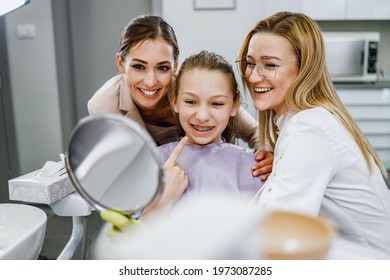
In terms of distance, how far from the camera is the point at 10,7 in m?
0.52

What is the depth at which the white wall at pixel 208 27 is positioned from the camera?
585mm

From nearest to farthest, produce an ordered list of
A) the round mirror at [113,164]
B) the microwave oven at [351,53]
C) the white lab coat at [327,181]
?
1. the round mirror at [113,164]
2. the white lab coat at [327,181]
3. the microwave oven at [351,53]

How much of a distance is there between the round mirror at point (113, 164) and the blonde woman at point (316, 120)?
0.25 meters

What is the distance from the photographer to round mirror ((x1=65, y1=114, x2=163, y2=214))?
0.19 m

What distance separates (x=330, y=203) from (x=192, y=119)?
21 centimetres

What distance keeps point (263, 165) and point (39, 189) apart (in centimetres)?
31

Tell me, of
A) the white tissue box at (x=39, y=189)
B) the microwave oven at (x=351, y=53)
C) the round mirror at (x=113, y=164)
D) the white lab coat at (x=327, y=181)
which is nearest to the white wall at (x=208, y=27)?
the white lab coat at (x=327, y=181)

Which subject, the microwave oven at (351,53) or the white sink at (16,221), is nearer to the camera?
the white sink at (16,221)

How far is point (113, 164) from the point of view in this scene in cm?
21

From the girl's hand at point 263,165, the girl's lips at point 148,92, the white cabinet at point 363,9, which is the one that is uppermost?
the white cabinet at point 363,9

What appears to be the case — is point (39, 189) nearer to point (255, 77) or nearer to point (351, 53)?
point (255, 77)

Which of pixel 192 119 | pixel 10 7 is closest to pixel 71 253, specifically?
pixel 192 119

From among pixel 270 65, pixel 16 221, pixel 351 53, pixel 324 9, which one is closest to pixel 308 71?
pixel 270 65

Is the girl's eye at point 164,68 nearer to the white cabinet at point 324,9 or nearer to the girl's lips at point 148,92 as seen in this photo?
the girl's lips at point 148,92
